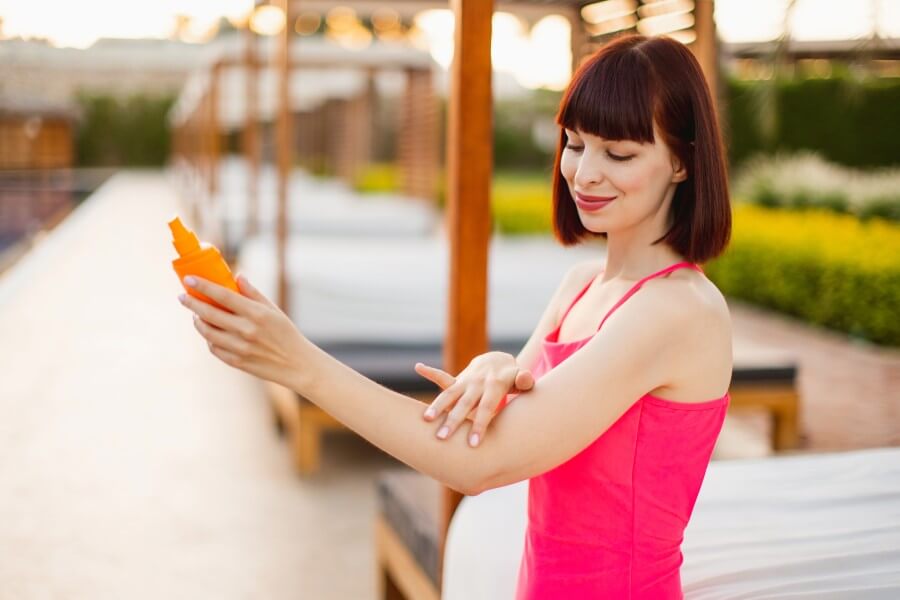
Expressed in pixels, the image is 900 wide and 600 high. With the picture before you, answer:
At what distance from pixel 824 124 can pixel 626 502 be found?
15218 mm

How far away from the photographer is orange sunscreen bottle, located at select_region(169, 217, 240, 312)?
1069 mm

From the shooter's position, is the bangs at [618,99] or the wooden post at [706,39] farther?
the wooden post at [706,39]

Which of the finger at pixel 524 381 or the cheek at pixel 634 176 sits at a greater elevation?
the cheek at pixel 634 176

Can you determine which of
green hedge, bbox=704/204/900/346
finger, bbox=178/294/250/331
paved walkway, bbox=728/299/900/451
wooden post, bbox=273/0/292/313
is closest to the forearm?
finger, bbox=178/294/250/331

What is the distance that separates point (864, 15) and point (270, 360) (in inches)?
82.1

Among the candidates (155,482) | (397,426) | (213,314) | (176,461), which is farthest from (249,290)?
(176,461)

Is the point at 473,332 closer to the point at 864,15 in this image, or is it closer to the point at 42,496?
the point at 864,15

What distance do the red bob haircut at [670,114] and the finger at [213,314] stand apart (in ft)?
1.62

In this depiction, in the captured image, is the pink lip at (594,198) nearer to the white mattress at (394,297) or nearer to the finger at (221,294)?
the finger at (221,294)

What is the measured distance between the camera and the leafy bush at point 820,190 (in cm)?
930

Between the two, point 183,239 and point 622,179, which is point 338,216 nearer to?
point 622,179

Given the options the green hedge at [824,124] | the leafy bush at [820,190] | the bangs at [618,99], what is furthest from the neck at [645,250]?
the green hedge at [824,124]

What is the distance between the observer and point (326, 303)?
4.72 meters

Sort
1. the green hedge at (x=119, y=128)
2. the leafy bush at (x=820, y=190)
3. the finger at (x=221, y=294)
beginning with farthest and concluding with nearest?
the green hedge at (x=119, y=128) → the leafy bush at (x=820, y=190) → the finger at (x=221, y=294)
